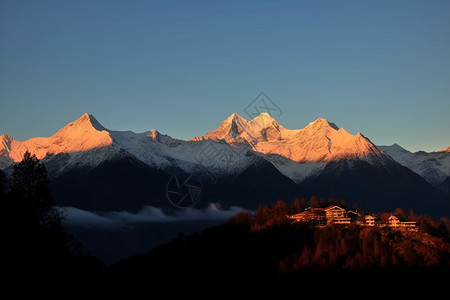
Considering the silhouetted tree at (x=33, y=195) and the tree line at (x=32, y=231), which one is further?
the silhouetted tree at (x=33, y=195)

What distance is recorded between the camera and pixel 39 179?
113000 millimetres

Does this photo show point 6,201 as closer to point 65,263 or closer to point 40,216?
point 40,216

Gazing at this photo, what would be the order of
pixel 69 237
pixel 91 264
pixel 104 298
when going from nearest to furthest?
pixel 69 237
pixel 91 264
pixel 104 298

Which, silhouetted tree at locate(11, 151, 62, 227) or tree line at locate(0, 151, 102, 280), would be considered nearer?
tree line at locate(0, 151, 102, 280)

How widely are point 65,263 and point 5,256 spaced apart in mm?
11375

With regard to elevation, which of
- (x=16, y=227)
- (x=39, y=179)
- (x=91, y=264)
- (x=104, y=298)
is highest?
(x=39, y=179)

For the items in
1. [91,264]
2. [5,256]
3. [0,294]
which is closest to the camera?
[0,294]

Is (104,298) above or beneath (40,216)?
beneath

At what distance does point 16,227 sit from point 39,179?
14.9m

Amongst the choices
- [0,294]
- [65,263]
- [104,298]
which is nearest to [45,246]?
[65,263]

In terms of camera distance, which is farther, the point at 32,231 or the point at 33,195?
the point at 33,195

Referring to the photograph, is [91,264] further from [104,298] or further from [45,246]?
[104,298]

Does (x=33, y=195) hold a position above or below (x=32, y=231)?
above

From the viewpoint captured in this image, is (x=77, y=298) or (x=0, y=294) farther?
(x=77, y=298)
